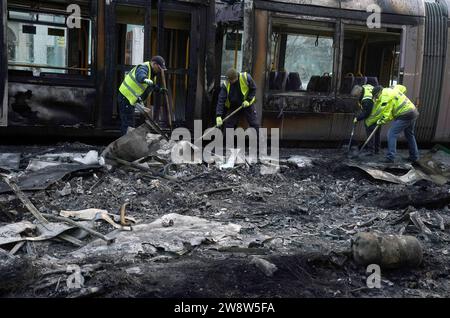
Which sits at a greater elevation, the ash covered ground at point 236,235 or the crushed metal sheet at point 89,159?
the crushed metal sheet at point 89,159

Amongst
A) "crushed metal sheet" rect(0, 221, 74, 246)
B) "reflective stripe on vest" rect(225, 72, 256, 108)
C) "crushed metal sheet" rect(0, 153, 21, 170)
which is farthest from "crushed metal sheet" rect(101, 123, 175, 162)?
"crushed metal sheet" rect(0, 221, 74, 246)

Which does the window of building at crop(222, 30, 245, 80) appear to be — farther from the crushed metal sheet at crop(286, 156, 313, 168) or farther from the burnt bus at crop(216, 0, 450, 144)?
the crushed metal sheet at crop(286, 156, 313, 168)

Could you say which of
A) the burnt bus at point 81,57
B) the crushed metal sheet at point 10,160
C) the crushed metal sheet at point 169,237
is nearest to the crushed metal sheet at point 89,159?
the crushed metal sheet at point 10,160

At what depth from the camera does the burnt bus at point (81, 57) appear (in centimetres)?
755

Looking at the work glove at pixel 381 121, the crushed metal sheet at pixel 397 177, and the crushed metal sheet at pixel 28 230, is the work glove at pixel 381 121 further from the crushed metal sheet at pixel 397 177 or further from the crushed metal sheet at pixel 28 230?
the crushed metal sheet at pixel 28 230

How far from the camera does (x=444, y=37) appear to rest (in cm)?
966

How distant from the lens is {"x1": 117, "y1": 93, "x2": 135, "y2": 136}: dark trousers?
7730 mm

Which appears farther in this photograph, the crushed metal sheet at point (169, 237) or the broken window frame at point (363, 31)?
the broken window frame at point (363, 31)

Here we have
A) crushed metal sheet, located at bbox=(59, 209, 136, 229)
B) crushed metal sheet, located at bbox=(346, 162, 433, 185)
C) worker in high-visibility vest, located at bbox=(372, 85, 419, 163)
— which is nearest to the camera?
crushed metal sheet, located at bbox=(59, 209, 136, 229)

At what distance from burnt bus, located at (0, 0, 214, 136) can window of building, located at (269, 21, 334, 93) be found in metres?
1.31

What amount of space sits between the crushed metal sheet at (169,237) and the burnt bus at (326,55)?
14.0ft

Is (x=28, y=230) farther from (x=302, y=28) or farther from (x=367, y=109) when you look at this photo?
(x=302, y=28)
